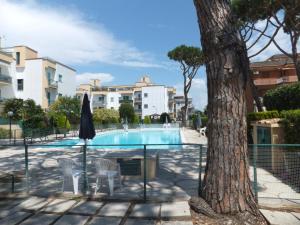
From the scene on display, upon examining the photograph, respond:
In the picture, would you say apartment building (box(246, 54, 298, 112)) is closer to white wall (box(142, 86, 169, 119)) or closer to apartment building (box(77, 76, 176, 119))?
white wall (box(142, 86, 169, 119))

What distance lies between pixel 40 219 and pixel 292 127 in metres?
7.31

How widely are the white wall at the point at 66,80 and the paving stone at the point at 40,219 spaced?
46306mm

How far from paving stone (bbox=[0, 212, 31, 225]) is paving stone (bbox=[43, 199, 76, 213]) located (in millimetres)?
387

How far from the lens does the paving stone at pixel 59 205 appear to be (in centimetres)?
637

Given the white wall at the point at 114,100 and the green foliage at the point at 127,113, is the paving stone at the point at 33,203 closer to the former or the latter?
the green foliage at the point at 127,113

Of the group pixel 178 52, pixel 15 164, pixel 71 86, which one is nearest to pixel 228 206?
pixel 15 164

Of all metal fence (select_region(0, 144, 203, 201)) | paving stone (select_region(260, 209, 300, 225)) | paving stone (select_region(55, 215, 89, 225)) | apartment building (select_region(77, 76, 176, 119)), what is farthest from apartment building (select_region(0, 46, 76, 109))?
paving stone (select_region(260, 209, 300, 225))

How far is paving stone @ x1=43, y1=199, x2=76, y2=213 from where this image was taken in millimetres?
6370

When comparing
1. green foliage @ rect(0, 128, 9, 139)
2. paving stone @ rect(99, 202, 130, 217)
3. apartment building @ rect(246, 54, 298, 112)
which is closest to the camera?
paving stone @ rect(99, 202, 130, 217)

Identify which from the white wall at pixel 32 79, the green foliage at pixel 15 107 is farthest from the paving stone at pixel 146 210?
the white wall at pixel 32 79

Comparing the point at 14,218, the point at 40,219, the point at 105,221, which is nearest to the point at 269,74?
the point at 105,221

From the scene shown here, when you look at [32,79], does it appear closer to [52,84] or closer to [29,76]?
[29,76]

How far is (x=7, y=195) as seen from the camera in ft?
24.3

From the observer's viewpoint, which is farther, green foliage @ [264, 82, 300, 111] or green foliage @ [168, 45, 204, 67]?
green foliage @ [168, 45, 204, 67]
